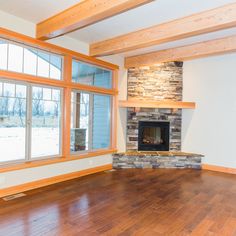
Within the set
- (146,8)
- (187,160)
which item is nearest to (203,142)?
(187,160)

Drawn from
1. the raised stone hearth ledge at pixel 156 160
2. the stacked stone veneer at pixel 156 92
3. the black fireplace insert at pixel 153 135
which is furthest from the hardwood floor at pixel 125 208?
the stacked stone veneer at pixel 156 92

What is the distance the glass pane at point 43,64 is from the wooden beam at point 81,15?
0.40 m

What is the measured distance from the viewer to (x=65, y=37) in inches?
176

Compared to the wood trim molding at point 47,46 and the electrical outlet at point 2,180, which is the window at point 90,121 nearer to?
the wood trim molding at point 47,46

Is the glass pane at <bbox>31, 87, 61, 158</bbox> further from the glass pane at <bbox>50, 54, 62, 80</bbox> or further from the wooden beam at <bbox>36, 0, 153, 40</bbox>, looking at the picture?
the wooden beam at <bbox>36, 0, 153, 40</bbox>

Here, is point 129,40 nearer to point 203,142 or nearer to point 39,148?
point 39,148

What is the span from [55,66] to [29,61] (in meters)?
0.58

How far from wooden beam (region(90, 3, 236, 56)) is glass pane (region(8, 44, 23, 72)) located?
65.4 inches

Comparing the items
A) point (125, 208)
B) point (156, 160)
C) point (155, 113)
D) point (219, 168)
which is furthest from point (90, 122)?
point (219, 168)

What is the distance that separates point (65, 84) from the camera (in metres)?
4.48

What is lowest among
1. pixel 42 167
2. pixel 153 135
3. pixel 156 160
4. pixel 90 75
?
pixel 156 160

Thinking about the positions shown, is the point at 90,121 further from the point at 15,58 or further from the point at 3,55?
the point at 3,55

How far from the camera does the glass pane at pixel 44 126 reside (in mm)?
4113

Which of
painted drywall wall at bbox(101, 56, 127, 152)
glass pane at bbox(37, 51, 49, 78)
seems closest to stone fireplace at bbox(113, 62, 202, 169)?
painted drywall wall at bbox(101, 56, 127, 152)
